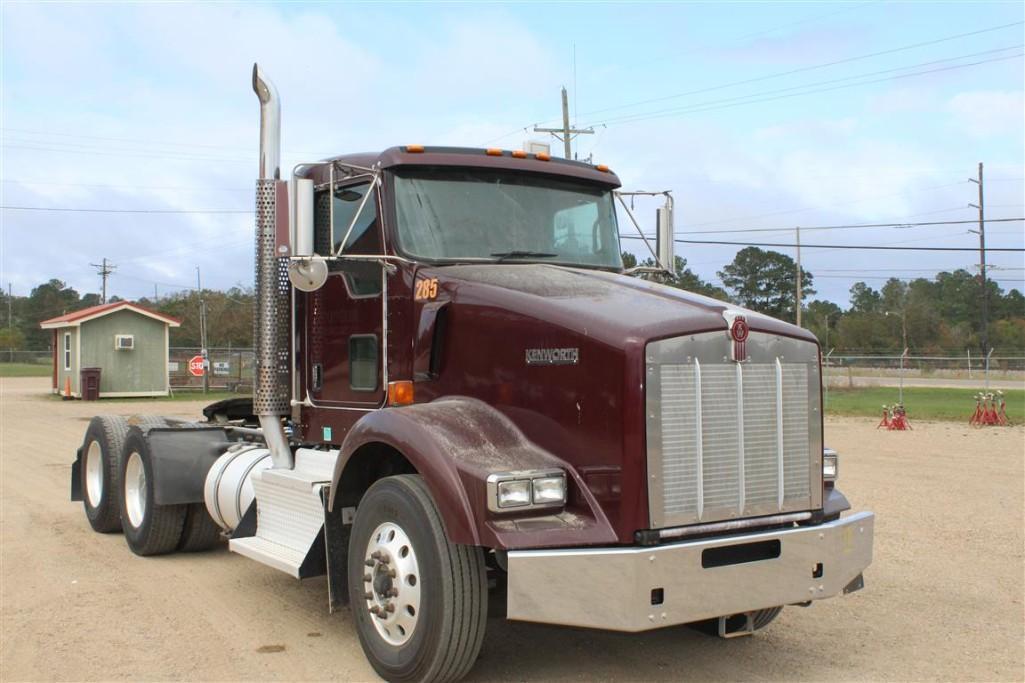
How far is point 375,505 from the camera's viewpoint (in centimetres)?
486

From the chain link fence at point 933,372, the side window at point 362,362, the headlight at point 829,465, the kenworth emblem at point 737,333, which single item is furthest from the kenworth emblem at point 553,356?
the chain link fence at point 933,372

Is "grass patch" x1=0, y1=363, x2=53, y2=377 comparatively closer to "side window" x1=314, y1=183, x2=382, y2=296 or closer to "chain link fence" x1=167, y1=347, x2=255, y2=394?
"chain link fence" x1=167, y1=347, x2=255, y2=394

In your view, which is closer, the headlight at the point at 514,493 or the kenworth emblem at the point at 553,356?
the headlight at the point at 514,493

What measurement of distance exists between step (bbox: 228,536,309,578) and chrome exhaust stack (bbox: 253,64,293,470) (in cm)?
58

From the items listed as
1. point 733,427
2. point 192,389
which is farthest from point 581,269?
point 192,389

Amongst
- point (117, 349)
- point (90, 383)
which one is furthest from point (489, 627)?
point (117, 349)

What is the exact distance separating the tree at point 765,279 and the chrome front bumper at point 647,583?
47256mm

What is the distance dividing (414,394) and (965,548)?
552 centimetres

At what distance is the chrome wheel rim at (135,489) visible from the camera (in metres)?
7.97

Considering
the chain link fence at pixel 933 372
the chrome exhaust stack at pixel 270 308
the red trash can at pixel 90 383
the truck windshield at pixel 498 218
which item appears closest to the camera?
the truck windshield at pixel 498 218

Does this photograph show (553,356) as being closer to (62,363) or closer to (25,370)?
(62,363)

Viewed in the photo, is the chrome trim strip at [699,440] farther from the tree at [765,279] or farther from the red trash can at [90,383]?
the tree at [765,279]

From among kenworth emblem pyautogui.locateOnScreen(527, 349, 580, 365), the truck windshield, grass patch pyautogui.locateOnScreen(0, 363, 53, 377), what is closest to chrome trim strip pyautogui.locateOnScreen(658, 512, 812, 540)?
kenworth emblem pyautogui.locateOnScreen(527, 349, 580, 365)

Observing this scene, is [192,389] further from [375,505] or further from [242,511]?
[375,505]
